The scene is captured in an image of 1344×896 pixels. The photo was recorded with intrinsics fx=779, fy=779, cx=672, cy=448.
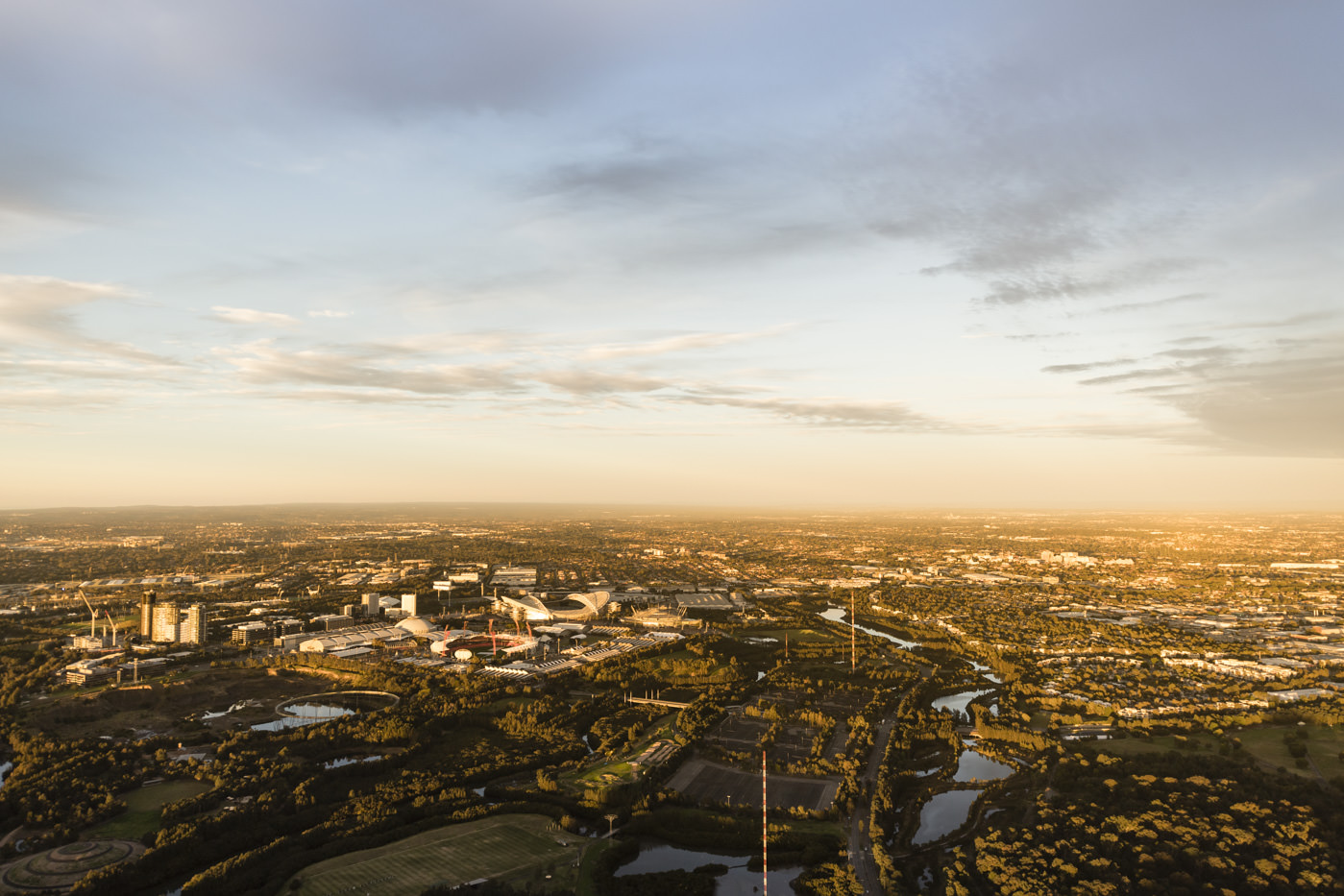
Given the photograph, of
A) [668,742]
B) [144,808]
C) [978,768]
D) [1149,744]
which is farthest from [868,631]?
[144,808]

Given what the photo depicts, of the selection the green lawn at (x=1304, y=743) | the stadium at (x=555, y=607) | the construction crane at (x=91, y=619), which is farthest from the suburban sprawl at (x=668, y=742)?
the stadium at (x=555, y=607)

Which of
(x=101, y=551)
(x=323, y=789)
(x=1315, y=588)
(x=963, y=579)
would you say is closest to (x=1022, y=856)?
(x=323, y=789)

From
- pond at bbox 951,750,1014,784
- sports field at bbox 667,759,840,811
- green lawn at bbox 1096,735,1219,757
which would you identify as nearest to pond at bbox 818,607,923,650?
green lawn at bbox 1096,735,1219,757

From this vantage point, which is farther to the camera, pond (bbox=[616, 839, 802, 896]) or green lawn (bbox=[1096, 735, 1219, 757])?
green lawn (bbox=[1096, 735, 1219, 757])

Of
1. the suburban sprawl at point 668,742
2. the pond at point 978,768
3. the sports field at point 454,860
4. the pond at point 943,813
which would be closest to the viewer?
the sports field at point 454,860

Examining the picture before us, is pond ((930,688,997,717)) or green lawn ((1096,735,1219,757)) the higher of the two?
green lawn ((1096,735,1219,757))

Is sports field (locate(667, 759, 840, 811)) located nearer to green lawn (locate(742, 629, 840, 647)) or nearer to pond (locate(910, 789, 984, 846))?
pond (locate(910, 789, 984, 846))

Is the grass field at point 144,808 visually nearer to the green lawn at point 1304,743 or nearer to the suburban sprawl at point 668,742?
the suburban sprawl at point 668,742
